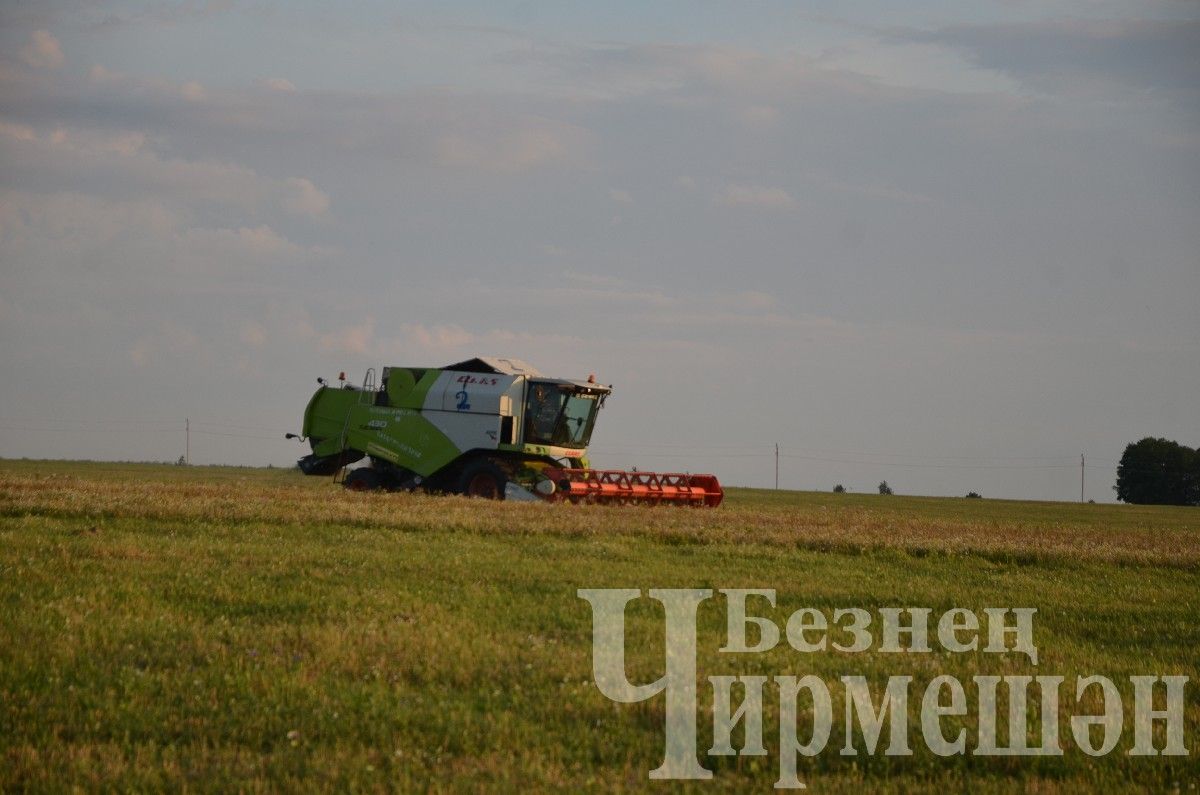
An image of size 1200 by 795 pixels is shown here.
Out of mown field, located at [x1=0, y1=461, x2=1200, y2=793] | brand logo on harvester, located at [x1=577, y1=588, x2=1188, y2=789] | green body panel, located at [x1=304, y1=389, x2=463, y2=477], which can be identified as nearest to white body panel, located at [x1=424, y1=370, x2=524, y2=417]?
green body panel, located at [x1=304, y1=389, x2=463, y2=477]

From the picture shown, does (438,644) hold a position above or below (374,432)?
below

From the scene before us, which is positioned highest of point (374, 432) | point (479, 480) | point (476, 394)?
point (476, 394)

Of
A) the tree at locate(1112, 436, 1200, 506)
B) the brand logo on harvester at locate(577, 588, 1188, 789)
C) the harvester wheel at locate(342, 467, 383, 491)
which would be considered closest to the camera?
the brand logo on harvester at locate(577, 588, 1188, 789)

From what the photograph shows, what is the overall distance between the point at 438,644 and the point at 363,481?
24.8m

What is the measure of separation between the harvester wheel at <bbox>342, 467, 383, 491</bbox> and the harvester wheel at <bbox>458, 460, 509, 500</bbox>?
313 centimetres

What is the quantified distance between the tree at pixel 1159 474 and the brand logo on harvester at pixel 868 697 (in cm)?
8684

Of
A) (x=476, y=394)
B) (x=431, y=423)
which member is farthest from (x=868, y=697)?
(x=431, y=423)

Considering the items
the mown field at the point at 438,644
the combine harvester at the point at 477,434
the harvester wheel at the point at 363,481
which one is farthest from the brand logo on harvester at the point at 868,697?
the harvester wheel at the point at 363,481

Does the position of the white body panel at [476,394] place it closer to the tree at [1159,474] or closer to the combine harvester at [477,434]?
the combine harvester at [477,434]

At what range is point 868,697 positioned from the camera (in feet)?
31.1

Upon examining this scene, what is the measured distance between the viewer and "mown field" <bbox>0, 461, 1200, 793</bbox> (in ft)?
25.1

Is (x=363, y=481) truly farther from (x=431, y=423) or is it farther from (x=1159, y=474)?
(x=1159, y=474)

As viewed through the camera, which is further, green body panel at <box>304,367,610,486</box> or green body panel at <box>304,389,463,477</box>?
green body panel at <box>304,389,463,477</box>

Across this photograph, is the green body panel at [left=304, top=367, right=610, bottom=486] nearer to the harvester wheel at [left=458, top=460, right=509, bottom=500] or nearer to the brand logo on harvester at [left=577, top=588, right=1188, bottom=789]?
the harvester wheel at [left=458, top=460, right=509, bottom=500]
